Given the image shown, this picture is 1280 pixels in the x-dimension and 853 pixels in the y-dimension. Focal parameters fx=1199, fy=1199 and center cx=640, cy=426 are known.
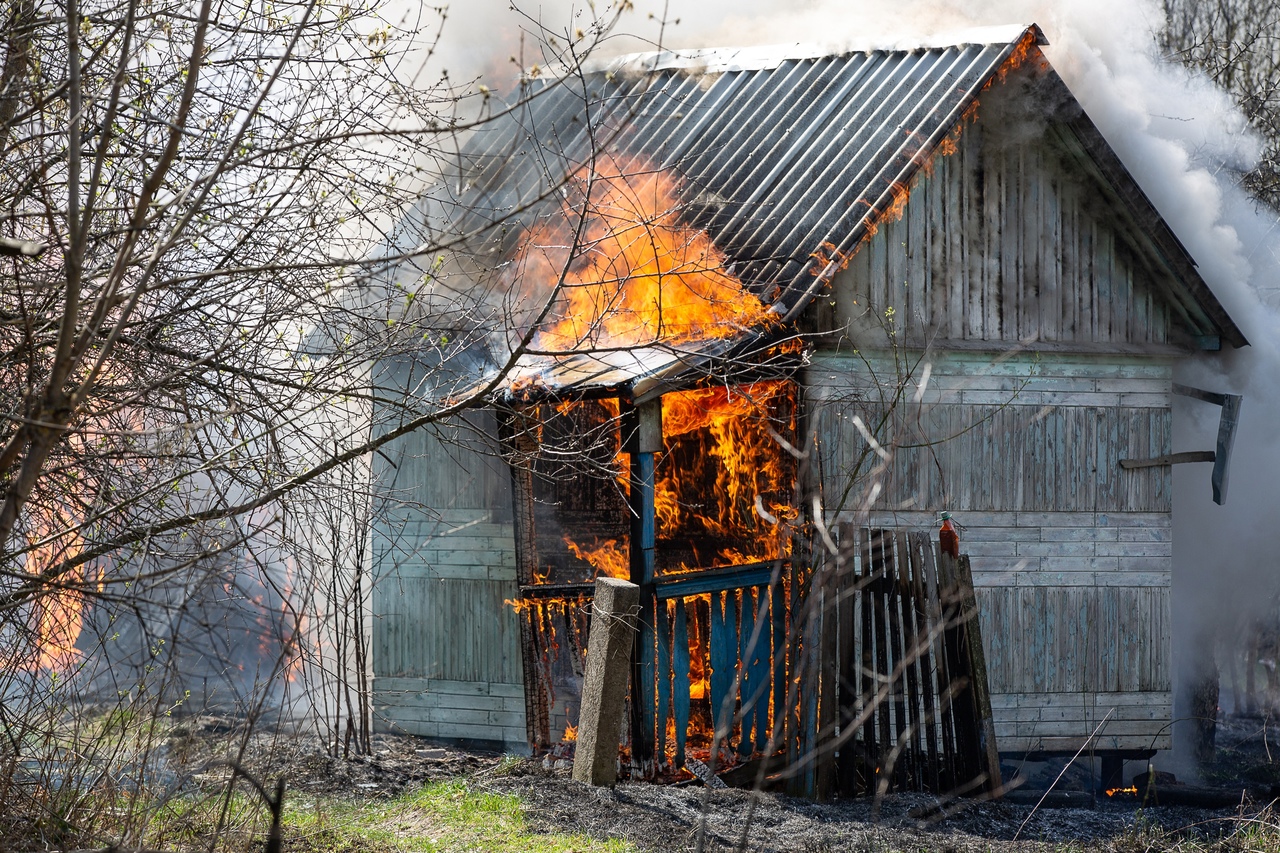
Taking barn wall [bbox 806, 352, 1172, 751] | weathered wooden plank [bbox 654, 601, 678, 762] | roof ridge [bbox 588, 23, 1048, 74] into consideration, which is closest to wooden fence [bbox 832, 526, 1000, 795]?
weathered wooden plank [bbox 654, 601, 678, 762]

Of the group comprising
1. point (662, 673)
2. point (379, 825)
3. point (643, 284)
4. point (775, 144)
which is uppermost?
point (775, 144)

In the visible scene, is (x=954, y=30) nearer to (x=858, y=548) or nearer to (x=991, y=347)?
(x=991, y=347)

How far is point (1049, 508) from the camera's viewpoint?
11.5 metres

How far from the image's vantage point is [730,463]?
1191cm

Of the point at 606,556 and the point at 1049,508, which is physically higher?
the point at 1049,508

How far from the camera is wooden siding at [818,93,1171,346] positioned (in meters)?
11.2

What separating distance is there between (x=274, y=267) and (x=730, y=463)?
7096 millimetres

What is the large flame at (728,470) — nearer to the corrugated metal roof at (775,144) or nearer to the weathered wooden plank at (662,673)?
the corrugated metal roof at (775,144)

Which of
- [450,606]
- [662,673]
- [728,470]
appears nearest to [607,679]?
[662,673]

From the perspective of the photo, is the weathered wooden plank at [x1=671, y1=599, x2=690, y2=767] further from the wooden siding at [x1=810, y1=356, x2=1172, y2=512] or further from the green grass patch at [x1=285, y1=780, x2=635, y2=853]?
the wooden siding at [x1=810, y1=356, x2=1172, y2=512]

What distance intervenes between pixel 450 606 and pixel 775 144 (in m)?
5.88

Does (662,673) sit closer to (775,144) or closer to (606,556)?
(606,556)

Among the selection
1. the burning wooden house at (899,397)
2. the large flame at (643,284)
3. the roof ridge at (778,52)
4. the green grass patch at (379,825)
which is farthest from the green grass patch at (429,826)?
the roof ridge at (778,52)

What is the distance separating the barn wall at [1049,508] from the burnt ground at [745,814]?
1.26 m
